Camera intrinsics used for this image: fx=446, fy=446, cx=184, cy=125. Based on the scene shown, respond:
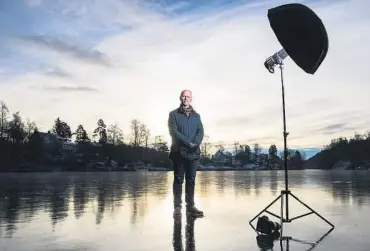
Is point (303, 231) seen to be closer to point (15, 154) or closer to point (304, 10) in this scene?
point (304, 10)

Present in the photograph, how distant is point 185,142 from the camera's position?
7.72 metres

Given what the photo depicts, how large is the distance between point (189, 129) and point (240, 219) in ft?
6.00

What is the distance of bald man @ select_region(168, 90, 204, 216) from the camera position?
7.79 m

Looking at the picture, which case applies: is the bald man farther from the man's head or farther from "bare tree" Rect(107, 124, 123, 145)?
"bare tree" Rect(107, 124, 123, 145)

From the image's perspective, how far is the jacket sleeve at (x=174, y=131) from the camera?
773cm

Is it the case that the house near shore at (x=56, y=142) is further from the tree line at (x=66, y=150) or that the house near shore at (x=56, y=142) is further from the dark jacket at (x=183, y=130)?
the dark jacket at (x=183, y=130)

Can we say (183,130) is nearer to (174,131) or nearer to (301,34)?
(174,131)

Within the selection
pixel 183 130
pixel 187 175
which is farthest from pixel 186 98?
pixel 187 175

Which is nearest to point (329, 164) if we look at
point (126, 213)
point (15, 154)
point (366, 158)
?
point (366, 158)

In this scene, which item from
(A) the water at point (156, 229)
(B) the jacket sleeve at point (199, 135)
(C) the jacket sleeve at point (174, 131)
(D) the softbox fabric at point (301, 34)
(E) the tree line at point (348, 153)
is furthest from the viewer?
(E) the tree line at point (348, 153)

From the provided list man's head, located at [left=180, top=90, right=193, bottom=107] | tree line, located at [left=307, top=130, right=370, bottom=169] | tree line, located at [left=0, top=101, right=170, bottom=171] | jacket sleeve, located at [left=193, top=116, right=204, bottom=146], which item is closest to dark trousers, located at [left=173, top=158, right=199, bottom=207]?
jacket sleeve, located at [left=193, top=116, right=204, bottom=146]

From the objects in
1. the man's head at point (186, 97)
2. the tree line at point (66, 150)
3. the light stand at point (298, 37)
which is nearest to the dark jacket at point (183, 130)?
the man's head at point (186, 97)

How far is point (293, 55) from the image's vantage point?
5.98 metres

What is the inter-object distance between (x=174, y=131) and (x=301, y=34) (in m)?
2.95
